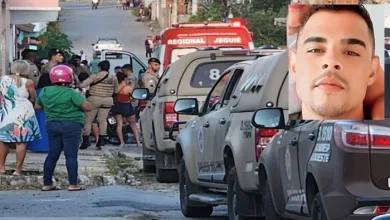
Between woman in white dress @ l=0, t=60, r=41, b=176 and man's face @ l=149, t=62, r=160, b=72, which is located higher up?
man's face @ l=149, t=62, r=160, b=72

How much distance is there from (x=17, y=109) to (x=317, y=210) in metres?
8.55

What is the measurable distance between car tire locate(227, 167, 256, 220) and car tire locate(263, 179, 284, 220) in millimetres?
731

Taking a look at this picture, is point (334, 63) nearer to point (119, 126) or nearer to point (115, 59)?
point (119, 126)

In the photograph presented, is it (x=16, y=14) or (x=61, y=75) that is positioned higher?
(x=16, y=14)

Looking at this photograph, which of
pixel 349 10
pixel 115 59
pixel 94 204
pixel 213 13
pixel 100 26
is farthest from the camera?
pixel 100 26

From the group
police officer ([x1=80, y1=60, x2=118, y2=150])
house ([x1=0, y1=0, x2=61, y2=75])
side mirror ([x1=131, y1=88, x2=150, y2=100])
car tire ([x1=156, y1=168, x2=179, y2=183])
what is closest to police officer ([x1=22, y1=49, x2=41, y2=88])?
police officer ([x1=80, y1=60, x2=118, y2=150])

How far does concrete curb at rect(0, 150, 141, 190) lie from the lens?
14.7 meters

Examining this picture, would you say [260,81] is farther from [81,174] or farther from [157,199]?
[81,174]

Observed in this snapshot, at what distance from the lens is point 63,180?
15094mm

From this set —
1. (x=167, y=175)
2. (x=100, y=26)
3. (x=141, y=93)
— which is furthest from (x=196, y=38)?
(x=100, y=26)

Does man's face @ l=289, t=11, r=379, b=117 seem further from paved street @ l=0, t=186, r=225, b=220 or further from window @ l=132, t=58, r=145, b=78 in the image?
window @ l=132, t=58, r=145, b=78

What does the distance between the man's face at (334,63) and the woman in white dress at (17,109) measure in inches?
343

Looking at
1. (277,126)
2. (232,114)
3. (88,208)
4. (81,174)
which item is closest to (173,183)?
(81,174)

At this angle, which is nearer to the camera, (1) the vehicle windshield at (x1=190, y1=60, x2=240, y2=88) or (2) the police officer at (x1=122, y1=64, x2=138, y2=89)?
(1) the vehicle windshield at (x1=190, y1=60, x2=240, y2=88)
